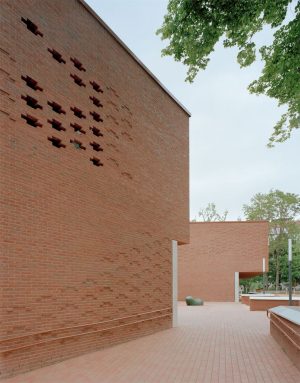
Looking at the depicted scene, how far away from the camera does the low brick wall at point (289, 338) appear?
329 inches

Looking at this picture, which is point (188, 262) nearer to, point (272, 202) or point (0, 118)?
point (272, 202)

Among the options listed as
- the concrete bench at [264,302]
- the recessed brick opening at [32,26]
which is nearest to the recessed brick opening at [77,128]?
the recessed brick opening at [32,26]

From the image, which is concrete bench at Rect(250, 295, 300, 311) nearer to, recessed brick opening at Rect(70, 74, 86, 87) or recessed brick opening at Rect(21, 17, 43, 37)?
recessed brick opening at Rect(70, 74, 86, 87)

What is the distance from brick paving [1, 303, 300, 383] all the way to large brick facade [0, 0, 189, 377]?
0.49m

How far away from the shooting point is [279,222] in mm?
48594

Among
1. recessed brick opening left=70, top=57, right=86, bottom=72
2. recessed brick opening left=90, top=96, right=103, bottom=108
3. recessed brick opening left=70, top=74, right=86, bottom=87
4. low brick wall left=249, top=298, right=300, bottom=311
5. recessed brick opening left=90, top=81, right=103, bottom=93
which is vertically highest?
recessed brick opening left=70, top=57, right=86, bottom=72

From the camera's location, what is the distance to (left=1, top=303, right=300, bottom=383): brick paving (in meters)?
7.63

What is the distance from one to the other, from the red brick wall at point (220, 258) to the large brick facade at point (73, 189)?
19295mm

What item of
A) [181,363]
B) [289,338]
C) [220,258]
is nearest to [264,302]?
[220,258]

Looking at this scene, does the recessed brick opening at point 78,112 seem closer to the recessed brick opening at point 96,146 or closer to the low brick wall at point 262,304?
the recessed brick opening at point 96,146

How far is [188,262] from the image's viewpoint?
34438 millimetres

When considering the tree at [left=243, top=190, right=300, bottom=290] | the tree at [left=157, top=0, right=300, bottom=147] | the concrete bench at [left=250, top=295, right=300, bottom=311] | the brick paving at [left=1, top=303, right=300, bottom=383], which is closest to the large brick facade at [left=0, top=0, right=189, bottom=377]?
the brick paving at [left=1, top=303, right=300, bottom=383]

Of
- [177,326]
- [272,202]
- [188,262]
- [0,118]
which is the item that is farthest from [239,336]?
[272,202]

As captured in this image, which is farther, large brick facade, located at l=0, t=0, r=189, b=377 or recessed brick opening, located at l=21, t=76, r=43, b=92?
recessed brick opening, located at l=21, t=76, r=43, b=92
